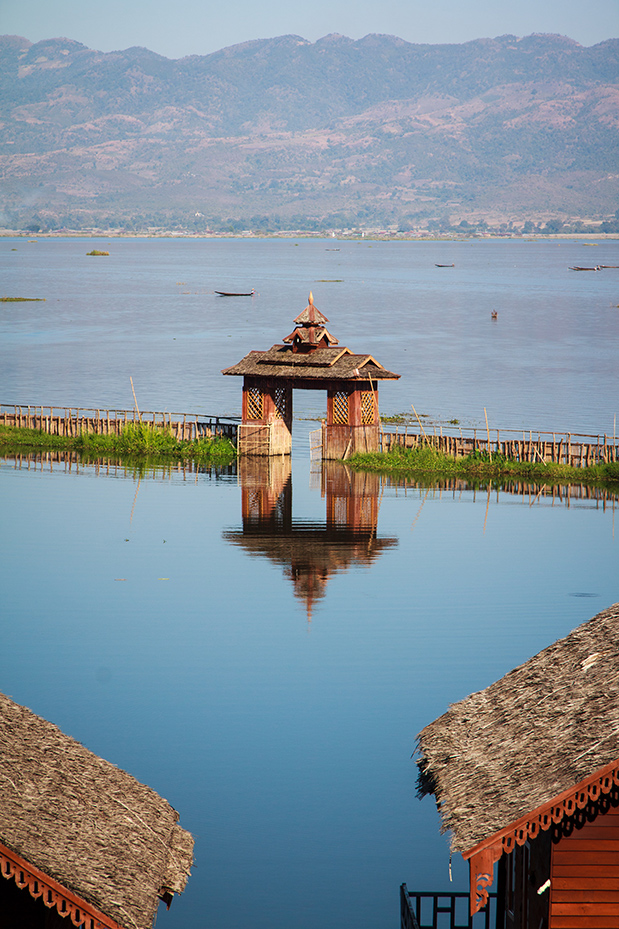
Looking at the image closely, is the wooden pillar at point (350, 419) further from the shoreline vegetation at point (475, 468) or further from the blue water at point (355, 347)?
the blue water at point (355, 347)

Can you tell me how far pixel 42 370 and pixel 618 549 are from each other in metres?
67.4

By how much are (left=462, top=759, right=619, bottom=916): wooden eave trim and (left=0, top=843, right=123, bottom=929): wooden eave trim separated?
403 cm

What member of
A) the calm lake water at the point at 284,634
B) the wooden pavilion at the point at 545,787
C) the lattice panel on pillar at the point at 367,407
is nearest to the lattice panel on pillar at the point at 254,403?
the calm lake water at the point at 284,634

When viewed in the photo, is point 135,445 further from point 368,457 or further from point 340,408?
point 368,457

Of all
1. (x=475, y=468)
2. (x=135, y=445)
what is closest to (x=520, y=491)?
(x=475, y=468)

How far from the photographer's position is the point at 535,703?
16375 mm

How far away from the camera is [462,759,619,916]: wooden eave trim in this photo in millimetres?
12344

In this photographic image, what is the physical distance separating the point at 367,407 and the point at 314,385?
10.1 feet

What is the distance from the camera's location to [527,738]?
15320 millimetres

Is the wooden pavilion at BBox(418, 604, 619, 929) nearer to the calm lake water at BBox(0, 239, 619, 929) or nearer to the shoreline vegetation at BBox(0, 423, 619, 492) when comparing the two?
the calm lake water at BBox(0, 239, 619, 929)

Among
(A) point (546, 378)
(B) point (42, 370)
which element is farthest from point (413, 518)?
(B) point (42, 370)

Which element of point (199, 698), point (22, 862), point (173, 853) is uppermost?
point (22, 862)

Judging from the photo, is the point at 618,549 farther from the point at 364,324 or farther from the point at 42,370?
Answer: the point at 364,324

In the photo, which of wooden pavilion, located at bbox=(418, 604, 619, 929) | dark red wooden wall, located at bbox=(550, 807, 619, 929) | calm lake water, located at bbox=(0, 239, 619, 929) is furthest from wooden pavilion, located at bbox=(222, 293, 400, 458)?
dark red wooden wall, located at bbox=(550, 807, 619, 929)
